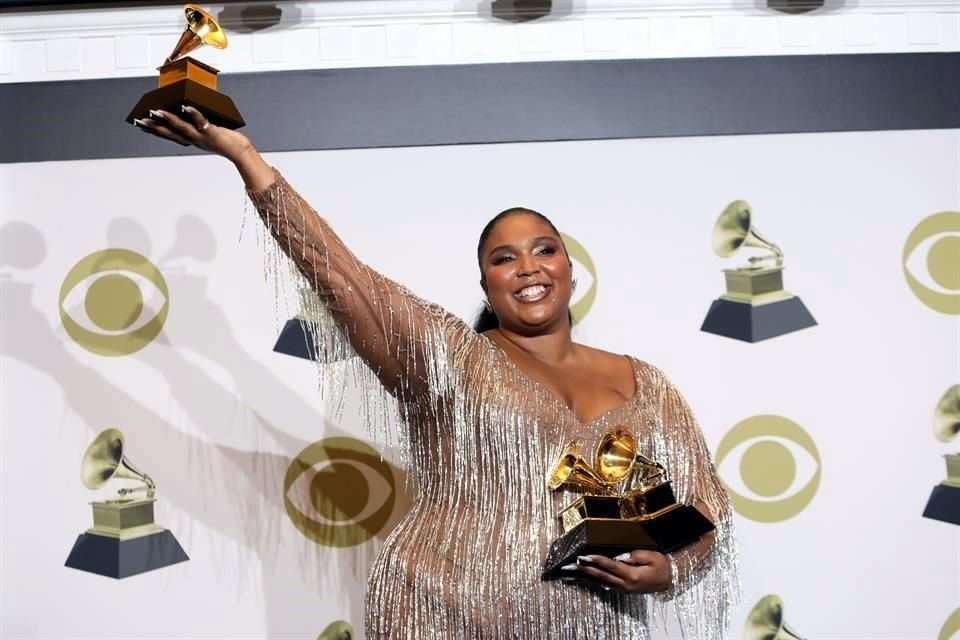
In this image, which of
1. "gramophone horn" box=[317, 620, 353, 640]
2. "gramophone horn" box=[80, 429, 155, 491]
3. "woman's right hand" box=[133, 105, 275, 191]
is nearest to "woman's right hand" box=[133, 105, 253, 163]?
"woman's right hand" box=[133, 105, 275, 191]

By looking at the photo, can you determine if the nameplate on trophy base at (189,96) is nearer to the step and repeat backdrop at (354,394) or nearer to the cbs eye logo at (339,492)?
the step and repeat backdrop at (354,394)

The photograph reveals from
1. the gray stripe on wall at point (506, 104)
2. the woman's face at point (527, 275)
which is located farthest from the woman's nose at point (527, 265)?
the gray stripe on wall at point (506, 104)

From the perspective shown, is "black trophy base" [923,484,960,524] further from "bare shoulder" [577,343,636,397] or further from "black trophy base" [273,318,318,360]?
"black trophy base" [273,318,318,360]

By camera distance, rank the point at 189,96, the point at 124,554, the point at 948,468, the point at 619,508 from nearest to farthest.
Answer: the point at 189,96
the point at 619,508
the point at 124,554
the point at 948,468

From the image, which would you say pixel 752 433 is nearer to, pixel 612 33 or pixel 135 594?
pixel 612 33

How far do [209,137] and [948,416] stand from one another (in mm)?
1646

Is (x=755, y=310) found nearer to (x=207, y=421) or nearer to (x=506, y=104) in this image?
(x=506, y=104)

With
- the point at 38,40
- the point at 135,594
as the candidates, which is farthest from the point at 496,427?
the point at 38,40

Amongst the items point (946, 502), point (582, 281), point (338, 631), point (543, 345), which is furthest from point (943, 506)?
point (338, 631)

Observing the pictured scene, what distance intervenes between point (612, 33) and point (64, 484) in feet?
4.86

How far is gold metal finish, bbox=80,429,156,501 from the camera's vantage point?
89.6 inches

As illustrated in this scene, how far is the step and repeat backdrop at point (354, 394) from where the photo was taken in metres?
2.26

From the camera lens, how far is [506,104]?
2.42m

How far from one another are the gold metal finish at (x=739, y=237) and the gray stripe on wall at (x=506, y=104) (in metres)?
0.18
